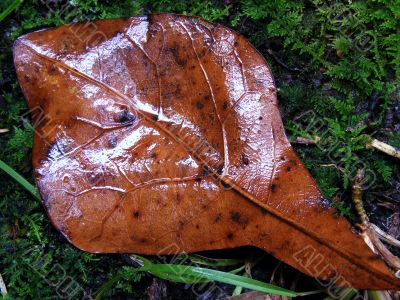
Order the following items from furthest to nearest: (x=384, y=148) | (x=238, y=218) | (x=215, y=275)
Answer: (x=384, y=148) < (x=215, y=275) < (x=238, y=218)

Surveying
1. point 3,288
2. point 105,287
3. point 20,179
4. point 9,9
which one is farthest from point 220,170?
point 9,9

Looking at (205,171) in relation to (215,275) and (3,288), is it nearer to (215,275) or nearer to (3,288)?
(215,275)

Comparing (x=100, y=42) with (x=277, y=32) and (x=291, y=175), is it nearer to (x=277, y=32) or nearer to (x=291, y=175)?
(x=277, y=32)

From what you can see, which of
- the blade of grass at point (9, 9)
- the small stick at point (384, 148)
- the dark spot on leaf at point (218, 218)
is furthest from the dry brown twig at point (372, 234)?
the blade of grass at point (9, 9)

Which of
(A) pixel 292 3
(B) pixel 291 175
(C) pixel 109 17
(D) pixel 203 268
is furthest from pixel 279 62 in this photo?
(D) pixel 203 268

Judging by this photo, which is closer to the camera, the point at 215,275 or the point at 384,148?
the point at 215,275

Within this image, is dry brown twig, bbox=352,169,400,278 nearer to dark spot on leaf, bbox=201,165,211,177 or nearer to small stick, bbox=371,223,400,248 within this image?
small stick, bbox=371,223,400,248
